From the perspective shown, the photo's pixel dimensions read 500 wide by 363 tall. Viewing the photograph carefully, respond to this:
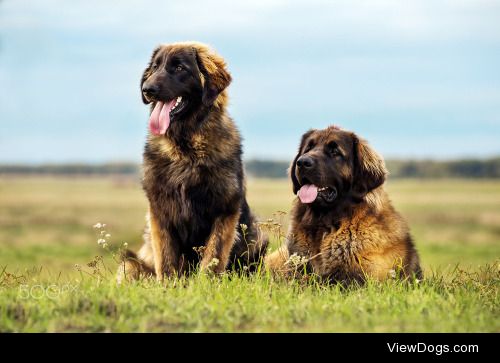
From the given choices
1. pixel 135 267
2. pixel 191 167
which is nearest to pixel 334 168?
pixel 191 167

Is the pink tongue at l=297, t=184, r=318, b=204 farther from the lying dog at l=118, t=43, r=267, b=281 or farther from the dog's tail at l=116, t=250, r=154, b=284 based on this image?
the dog's tail at l=116, t=250, r=154, b=284

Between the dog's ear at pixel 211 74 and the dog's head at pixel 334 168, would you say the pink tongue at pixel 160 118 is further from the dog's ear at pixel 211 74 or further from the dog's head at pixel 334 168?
the dog's head at pixel 334 168

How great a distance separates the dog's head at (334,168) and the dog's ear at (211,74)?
108 centimetres

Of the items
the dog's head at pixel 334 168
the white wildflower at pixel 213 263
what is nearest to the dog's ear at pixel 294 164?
the dog's head at pixel 334 168

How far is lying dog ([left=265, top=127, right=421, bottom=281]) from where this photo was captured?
687 centimetres

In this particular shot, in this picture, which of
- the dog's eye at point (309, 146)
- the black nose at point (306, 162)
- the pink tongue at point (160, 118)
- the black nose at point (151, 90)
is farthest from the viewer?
the pink tongue at point (160, 118)

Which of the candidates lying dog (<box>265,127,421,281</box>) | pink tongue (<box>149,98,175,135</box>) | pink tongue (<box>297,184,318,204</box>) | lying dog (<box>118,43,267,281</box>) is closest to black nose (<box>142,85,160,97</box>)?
lying dog (<box>118,43,267,281</box>)

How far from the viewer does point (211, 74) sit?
7.43 meters

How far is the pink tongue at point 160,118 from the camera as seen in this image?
7.25 m

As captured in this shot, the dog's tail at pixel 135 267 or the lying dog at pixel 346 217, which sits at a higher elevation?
the lying dog at pixel 346 217
